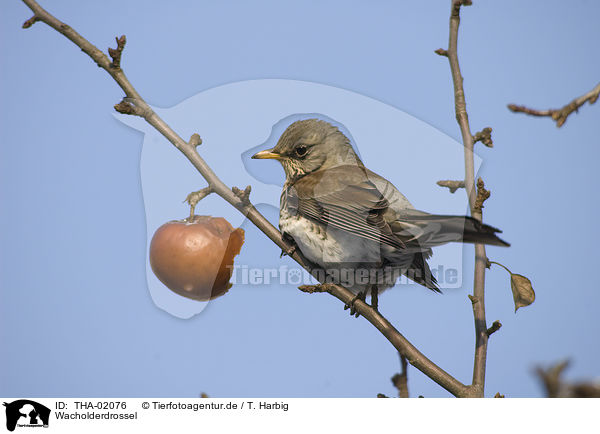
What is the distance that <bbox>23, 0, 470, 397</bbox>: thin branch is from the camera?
1.86m

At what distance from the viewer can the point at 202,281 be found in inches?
77.5

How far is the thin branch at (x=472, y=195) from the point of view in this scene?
1837mm

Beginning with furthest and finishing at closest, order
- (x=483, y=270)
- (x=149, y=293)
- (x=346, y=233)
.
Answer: (x=346, y=233)
(x=149, y=293)
(x=483, y=270)

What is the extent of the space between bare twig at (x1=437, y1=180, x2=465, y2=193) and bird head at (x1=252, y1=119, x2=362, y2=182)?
0.78 meters

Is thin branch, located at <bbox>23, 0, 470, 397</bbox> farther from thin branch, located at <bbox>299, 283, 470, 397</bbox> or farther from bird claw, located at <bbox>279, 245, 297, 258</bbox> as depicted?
bird claw, located at <bbox>279, 245, 297, 258</bbox>

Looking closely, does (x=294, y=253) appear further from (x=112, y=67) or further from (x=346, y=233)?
(x=112, y=67)

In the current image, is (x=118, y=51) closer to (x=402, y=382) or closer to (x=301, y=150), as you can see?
(x=301, y=150)

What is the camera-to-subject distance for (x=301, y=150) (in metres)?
2.77

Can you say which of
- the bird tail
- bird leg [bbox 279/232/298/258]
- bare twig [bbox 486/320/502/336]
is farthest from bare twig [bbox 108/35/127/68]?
bare twig [bbox 486/320/502/336]
